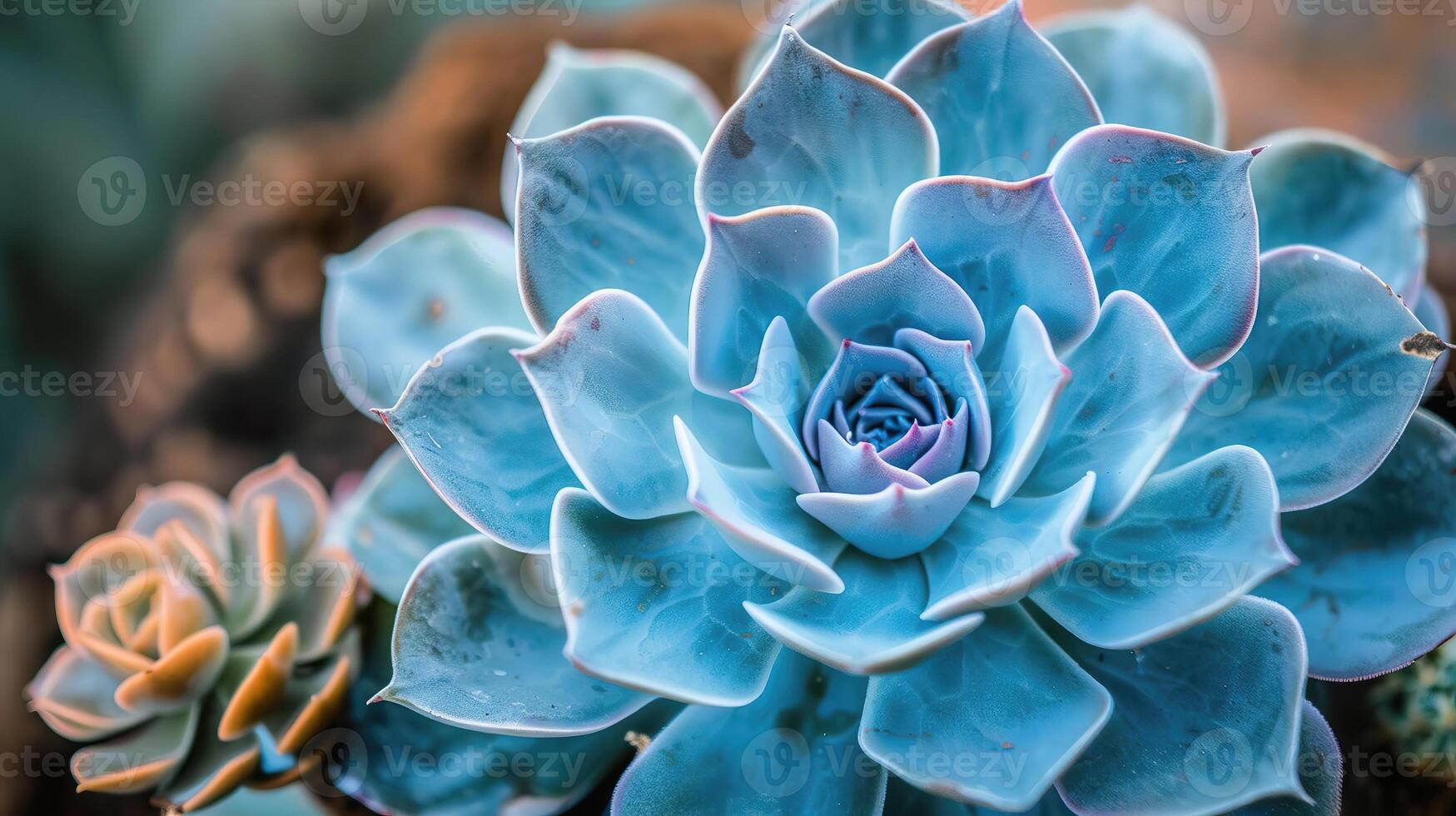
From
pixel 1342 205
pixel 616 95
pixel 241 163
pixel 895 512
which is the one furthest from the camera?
pixel 241 163

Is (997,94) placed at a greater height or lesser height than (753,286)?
greater

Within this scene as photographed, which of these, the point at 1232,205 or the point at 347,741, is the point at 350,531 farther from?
the point at 1232,205

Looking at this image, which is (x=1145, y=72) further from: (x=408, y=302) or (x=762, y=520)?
(x=408, y=302)

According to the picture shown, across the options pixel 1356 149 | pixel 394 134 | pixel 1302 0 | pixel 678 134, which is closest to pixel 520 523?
pixel 678 134

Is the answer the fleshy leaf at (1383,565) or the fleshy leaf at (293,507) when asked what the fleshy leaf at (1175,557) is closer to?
the fleshy leaf at (1383,565)

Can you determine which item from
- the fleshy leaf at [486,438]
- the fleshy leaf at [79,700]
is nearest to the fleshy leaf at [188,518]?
the fleshy leaf at [79,700]

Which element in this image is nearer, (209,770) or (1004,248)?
(1004,248)

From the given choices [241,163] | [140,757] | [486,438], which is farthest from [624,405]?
[241,163]
